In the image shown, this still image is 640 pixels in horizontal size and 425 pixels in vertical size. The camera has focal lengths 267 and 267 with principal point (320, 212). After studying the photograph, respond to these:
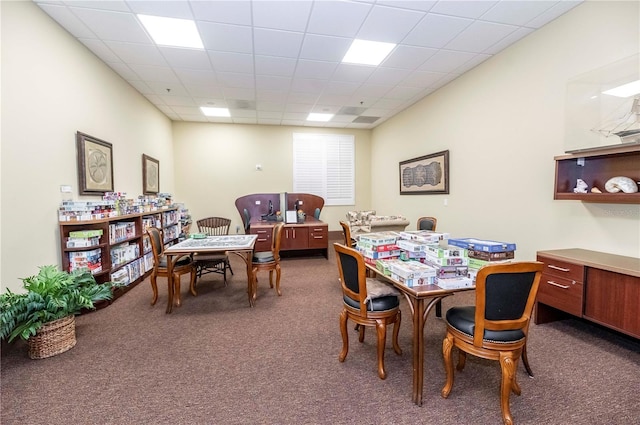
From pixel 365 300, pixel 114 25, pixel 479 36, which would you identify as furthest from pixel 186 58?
pixel 365 300

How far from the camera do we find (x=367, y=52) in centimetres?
369

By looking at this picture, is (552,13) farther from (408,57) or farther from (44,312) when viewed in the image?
(44,312)

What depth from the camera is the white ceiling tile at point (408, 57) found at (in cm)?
360

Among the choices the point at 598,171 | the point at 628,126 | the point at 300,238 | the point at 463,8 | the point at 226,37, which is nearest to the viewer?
the point at 628,126

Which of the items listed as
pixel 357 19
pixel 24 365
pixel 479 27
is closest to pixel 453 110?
pixel 479 27

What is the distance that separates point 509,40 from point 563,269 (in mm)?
2901

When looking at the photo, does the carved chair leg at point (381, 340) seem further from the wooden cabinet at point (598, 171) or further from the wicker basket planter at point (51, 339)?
the wicker basket planter at point (51, 339)

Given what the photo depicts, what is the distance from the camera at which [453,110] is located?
4621mm

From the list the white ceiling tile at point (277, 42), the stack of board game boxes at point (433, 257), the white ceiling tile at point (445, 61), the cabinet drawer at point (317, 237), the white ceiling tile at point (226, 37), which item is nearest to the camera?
the stack of board game boxes at point (433, 257)

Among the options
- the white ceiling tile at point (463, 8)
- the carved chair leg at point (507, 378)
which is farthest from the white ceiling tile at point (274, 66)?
the carved chair leg at point (507, 378)

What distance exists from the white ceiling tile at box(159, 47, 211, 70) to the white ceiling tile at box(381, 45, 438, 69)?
8.49 ft

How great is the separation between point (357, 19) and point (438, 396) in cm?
360

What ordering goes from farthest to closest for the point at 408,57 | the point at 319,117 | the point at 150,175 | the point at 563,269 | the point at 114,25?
the point at 319,117, the point at 150,175, the point at 408,57, the point at 114,25, the point at 563,269

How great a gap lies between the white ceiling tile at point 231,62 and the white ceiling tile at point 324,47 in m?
0.81
